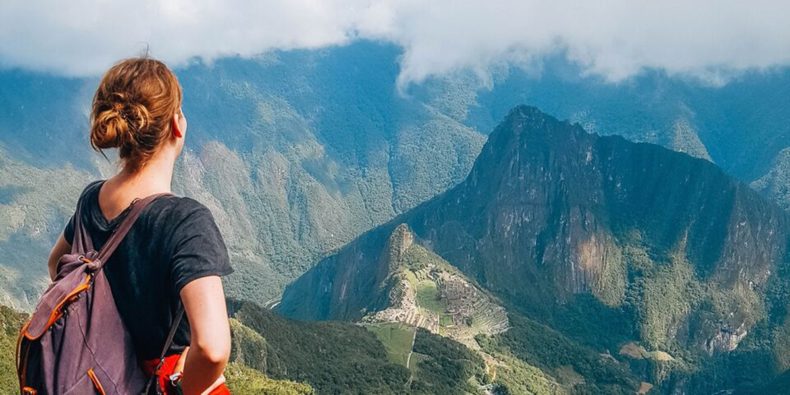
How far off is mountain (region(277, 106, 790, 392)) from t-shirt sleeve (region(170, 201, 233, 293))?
8823 cm

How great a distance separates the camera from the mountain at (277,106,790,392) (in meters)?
102

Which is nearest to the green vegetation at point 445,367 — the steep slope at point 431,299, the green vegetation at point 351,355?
the green vegetation at point 351,355

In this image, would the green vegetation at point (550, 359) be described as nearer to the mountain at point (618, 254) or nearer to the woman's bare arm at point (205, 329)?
the mountain at point (618, 254)

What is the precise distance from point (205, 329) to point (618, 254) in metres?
117

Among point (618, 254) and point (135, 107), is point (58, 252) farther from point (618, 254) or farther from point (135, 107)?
point (618, 254)

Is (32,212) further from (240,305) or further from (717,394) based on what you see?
(717,394)

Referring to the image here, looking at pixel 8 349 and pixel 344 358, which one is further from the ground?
pixel 344 358

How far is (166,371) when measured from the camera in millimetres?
3957

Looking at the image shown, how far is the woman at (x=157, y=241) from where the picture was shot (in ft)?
12.1

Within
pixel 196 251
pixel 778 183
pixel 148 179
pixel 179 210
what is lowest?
pixel 196 251

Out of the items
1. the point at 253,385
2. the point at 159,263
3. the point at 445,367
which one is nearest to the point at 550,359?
the point at 445,367

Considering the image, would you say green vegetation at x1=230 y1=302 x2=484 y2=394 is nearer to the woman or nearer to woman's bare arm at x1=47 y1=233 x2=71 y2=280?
woman's bare arm at x1=47 y1=233 x2=71 y2=280

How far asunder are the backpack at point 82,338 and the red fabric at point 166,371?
4 centimetres

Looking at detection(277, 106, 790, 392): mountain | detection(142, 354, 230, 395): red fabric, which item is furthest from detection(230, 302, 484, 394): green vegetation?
detection(142, 354, 230, 395): red fabric
